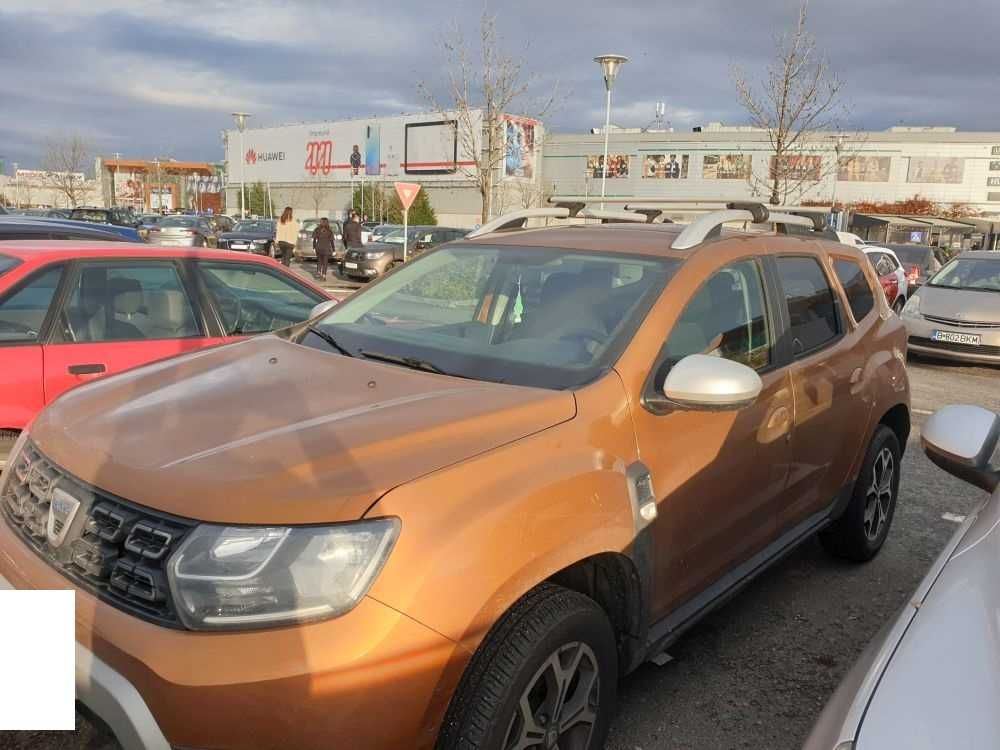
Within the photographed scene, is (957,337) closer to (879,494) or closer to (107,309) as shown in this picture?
(879,494)

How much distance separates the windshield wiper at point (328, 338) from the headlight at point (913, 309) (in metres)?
10.2

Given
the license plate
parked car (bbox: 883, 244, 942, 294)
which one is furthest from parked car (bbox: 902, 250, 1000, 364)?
parked car (bbox: 883, 244, 942, 294)

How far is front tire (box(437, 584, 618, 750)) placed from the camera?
1906 millimetres

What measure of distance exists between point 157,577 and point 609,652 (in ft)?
4.12

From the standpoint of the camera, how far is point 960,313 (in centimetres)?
1063

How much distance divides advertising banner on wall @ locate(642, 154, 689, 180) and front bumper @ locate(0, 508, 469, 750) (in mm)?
68876

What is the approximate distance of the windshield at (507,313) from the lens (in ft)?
8.66

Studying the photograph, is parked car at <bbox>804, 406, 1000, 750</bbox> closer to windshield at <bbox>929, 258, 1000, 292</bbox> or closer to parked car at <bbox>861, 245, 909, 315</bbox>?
windshield at <bbox>929, 258, 1000, 292</bbox>

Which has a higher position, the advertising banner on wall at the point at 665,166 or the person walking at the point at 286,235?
the advertising banner on wall at the point at 665,166

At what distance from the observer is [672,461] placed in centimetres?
257

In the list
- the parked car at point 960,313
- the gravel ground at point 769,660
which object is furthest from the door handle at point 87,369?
the parked car at point 960,313

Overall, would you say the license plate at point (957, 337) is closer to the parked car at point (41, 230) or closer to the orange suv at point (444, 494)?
the orange suv at point (444, 494)

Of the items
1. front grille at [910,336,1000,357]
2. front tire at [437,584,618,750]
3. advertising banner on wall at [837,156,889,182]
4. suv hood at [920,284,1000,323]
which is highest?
advertising banner on wall at [837,156,889,182]

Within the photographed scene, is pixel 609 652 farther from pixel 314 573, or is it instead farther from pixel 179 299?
pixel 179 299
